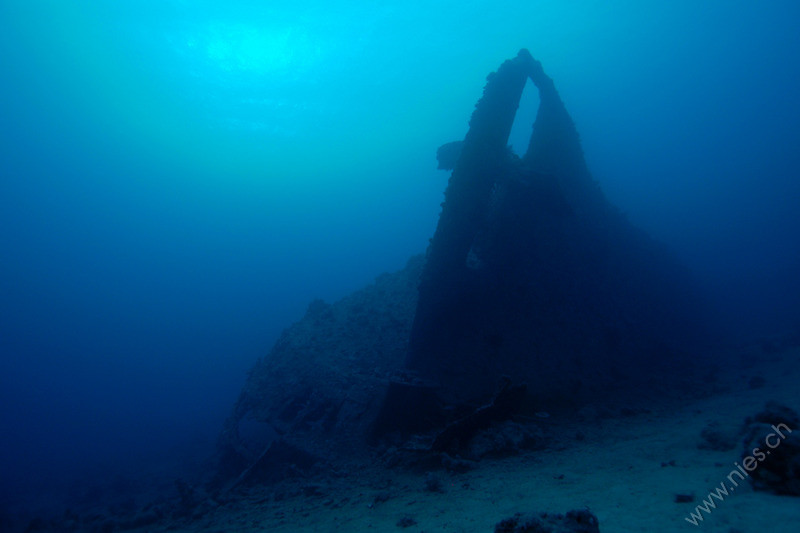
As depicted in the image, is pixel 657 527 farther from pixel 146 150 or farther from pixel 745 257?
pixel 146 150

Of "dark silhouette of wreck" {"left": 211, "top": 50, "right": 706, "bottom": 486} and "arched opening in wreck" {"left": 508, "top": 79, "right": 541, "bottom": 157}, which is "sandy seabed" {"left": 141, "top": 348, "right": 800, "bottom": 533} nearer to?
"dark silhouette of wreck" {"left": 211, "top": 50, "right": 706, "bottom": 486}

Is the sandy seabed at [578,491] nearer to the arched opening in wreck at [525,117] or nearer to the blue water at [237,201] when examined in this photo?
the blue water at [237,201]

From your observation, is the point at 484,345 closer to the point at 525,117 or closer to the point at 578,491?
the point at 578,491

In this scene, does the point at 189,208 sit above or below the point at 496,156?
above

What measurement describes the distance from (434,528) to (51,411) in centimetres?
7784

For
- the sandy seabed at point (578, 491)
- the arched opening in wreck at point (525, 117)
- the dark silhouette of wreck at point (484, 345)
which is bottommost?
the sandy seabed at point (578, 491)

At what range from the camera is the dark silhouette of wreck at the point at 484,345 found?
28.2ft

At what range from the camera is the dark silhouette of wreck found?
859 centimetres

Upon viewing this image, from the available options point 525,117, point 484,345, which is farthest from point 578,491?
point 525,117

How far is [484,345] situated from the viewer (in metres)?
9.30

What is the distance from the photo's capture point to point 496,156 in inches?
376

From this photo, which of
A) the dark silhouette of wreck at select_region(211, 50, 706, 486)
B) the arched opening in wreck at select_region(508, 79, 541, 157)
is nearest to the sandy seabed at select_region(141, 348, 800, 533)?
the dark silhouette of wreck at select_region(211, 50, 706, 486)

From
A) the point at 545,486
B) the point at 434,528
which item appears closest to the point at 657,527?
the point at 545,486

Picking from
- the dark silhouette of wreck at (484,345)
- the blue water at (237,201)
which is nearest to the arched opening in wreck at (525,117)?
the blue water at (237,201)
